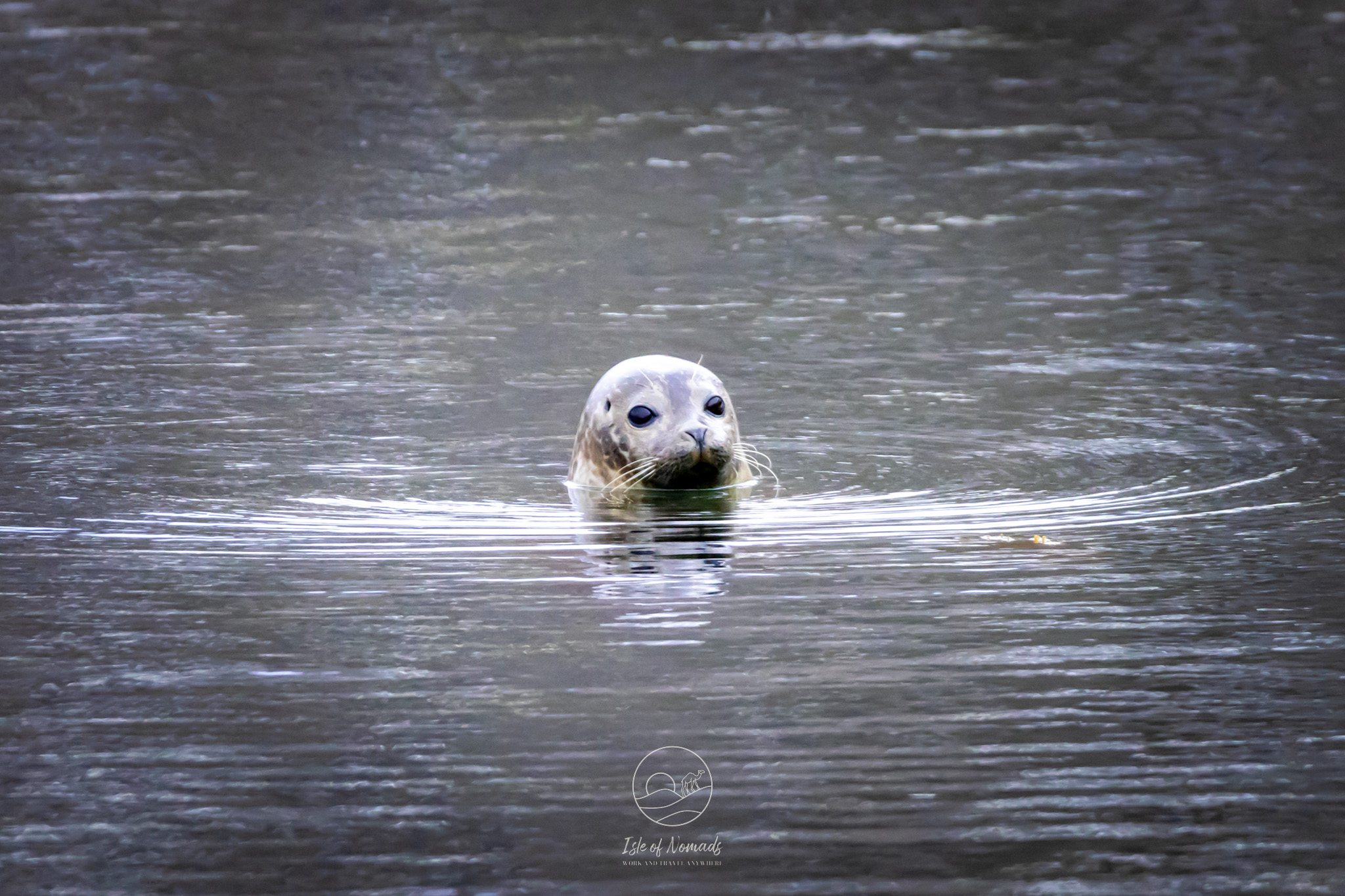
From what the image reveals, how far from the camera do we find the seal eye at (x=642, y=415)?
382 inches

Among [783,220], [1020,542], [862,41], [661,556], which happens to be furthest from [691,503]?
[862,41]

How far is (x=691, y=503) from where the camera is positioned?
9.66 metres

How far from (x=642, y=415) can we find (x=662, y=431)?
16 cm

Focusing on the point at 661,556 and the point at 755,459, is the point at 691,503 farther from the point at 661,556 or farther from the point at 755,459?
the point at 661,556

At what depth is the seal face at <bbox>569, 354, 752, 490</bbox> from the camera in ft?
31.4

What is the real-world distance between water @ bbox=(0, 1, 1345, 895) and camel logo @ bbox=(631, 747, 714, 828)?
71 mm

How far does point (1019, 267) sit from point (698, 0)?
46.4 feet

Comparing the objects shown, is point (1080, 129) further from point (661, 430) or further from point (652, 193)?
point (661, 430)

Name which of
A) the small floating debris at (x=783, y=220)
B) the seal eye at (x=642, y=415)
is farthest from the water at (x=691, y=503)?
the seal eye at (x=642, y=415)

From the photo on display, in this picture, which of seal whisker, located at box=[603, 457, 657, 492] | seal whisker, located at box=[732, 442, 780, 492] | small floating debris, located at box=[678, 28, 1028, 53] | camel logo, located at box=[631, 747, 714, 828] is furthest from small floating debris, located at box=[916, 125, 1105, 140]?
camel logo, located at box=[631, 747, 714, 828]

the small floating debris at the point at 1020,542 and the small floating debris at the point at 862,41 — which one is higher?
the small floating debris at the point at 862,41

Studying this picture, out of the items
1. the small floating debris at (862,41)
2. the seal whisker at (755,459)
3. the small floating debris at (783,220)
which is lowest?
the seal whisker at (755,459)

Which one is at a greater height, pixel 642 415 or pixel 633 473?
pixel 642 415

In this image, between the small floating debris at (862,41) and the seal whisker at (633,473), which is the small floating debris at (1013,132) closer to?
the small floating debris at (862,41)
